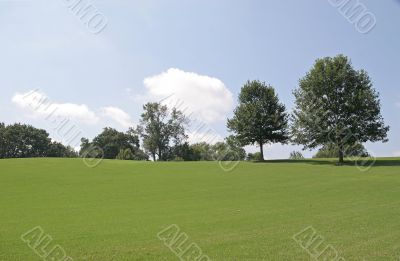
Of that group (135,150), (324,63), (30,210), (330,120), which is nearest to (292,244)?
(30,210)

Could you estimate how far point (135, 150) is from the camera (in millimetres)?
138375

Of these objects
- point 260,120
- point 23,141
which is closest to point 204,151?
point 23,141

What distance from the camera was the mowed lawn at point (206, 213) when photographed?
13.5 meters

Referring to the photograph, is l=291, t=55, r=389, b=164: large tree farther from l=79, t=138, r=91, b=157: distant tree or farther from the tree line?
l=79, t=138, r=91, b=157: distant tree

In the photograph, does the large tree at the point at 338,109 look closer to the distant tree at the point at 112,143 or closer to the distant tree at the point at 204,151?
the distant tree at the point at 204,151

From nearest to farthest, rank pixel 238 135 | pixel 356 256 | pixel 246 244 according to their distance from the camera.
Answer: pixel 356 256 < pixel 246 244 < pixel 238 135

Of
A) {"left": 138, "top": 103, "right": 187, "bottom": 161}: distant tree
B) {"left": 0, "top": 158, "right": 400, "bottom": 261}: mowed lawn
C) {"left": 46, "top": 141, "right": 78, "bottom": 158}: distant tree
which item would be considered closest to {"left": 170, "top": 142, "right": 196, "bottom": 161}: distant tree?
{"left": 138, "top": 103, "right": 187, "bottom": 161}: distant tree

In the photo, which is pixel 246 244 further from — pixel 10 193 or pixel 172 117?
pixel 172 117

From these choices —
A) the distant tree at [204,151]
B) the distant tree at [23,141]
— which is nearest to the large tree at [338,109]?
the distant tree at [204,151]

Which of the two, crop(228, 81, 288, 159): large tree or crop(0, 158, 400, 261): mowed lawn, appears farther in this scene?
crop(228, 81, 288, 159): large tree

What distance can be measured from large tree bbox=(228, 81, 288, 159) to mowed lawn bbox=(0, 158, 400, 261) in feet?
99.7

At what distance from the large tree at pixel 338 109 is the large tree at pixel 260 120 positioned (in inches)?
240

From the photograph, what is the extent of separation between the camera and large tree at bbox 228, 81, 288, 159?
230 ft

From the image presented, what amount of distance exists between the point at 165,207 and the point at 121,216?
11.5 ft
